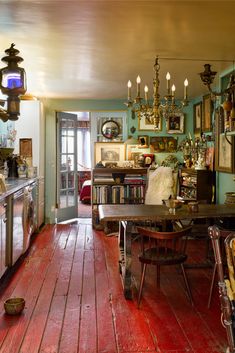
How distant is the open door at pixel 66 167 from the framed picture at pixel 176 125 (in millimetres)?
1923

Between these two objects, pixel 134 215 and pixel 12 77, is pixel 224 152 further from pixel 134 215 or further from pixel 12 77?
pixel 12 77

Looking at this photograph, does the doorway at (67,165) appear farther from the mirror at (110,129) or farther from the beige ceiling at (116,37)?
the beige ceiling at (116,37)

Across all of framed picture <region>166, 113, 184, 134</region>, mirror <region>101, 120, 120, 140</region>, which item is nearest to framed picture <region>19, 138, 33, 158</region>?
mirror <region>101, 120, 120, 140</region>

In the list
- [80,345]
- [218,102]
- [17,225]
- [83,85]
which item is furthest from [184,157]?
[80,345]

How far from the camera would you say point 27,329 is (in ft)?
9.75

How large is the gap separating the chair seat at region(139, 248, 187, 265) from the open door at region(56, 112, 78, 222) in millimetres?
4275

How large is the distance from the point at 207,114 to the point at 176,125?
3.58ft

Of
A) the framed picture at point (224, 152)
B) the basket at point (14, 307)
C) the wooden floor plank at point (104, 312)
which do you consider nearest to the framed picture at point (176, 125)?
the framed picture at point (224, 152)

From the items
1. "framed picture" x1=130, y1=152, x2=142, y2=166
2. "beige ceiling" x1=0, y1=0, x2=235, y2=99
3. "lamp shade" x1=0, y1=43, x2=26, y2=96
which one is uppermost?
"beige ceiling" x1=0, y1=0, x2=235, y2=99

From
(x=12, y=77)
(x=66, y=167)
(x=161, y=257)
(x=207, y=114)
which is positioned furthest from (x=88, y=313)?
(x=66, y=167)

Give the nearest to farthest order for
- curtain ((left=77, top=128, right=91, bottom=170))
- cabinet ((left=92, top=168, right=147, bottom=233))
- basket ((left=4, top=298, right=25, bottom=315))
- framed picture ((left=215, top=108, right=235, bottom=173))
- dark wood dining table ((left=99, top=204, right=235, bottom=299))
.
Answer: basket ((left=4, top=298, right=25, bottom=315)) → dark wood dining table ((left=99, top=204, right=235, bottom=299)) → framed picture ((left=215, top=108, right=235, bottom=173)) → cabinet ((left=92, top=168, right=147, bottom=233)) → curtain ((left=77, top=128, right=91, bottom=170))

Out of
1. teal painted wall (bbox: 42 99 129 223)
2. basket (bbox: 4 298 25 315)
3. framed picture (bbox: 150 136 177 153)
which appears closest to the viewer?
basket (bbox: 4 298 25 315)

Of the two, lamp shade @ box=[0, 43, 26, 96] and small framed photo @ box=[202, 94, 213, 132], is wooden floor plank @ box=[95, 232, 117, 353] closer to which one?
lamp shade @ box=[0, 43, 26, 96]

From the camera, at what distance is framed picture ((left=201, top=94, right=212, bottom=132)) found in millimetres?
6484
